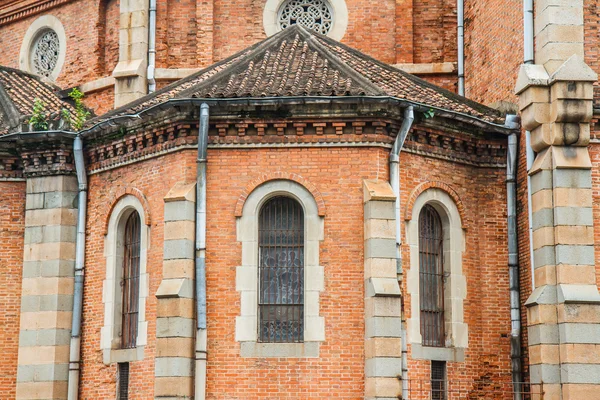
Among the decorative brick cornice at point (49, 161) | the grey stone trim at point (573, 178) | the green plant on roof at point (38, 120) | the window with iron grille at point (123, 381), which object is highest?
the green plant on roof at point (38, 120)

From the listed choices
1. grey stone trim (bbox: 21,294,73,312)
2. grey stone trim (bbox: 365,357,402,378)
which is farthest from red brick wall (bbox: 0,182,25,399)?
grey stone trim (bbox: 365,357,402,378)

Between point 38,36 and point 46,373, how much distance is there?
10.6m

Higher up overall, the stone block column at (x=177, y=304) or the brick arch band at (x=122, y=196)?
the brick arch band at (x=122, y=196)

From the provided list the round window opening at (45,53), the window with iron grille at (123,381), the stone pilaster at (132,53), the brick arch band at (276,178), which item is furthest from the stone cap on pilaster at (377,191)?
the round window opening at (45,53)

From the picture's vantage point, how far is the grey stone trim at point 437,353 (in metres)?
20.7

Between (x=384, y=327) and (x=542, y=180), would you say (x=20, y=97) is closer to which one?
(x=384, y=327)

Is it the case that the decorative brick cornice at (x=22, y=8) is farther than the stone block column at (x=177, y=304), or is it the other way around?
the decorative brick cornice at (x=22, y=8)

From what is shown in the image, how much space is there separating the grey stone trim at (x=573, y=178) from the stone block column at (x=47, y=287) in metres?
9.90

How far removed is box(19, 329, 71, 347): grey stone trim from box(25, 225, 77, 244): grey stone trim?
6.18ft

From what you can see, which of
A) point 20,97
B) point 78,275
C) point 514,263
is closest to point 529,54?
point 514,263

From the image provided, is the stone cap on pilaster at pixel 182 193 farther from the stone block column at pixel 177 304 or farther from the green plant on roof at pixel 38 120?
the green plant on roof at pixel 38 120

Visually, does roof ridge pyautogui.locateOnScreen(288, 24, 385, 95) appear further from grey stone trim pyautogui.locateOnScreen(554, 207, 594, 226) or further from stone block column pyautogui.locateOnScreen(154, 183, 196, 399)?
grey stone trim pyautogui.locateOnScreen(554, 207, 594, 226)

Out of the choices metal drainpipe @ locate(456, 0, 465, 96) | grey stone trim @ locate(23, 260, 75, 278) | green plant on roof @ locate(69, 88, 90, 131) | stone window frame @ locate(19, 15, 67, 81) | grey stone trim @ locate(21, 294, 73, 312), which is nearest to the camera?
grey stone trim @ locate(21, 294, 73, 312)

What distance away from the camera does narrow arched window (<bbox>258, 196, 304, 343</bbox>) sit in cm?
2033
